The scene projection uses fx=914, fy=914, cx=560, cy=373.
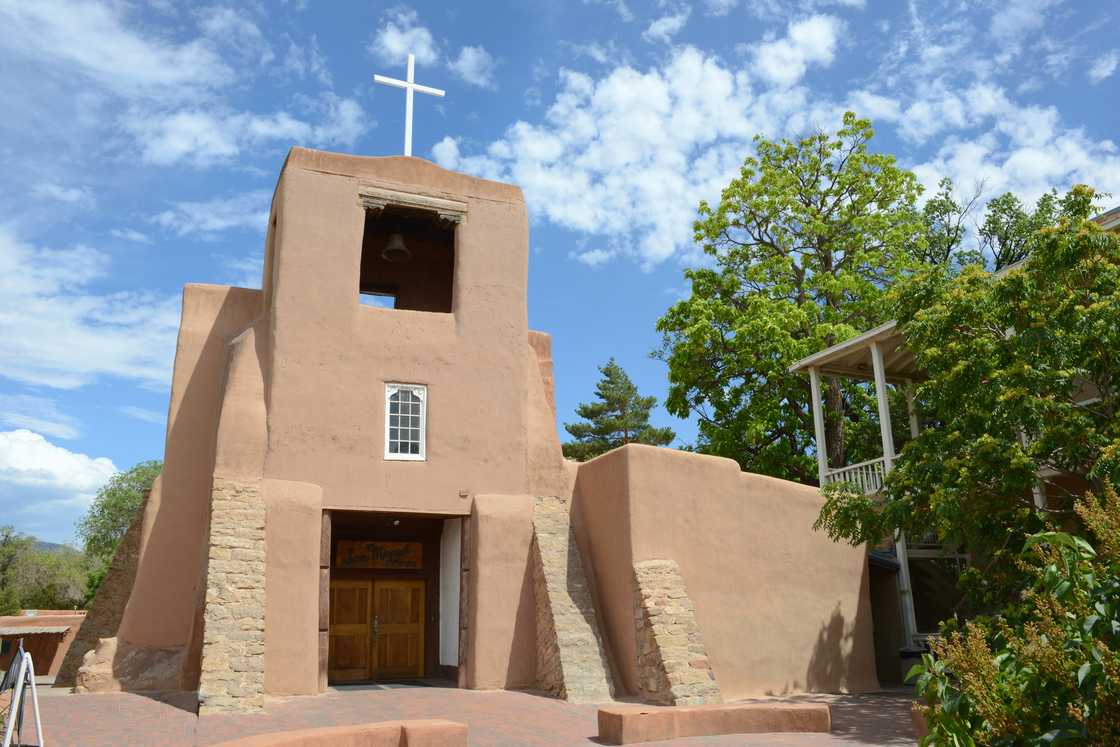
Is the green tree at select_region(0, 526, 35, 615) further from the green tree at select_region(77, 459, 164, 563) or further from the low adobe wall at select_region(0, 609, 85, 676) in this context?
the low adobe wall at select_region(0, 609, 85, 676)

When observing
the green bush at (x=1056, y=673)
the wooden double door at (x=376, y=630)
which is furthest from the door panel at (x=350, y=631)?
the green bush at (x=1056, y=673)

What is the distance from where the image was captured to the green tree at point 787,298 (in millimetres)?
23000

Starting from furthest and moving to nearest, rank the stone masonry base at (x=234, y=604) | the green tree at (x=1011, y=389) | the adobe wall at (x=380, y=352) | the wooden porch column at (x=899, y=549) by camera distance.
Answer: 1. the wooden porch column at (x=899, y=549)
2. the adobe wall at (x=380, y=352)
3. the stone masonry base at (x=234, y=604)
4. the green tree at (x=1011, y=389)

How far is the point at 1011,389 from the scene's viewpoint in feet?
33.7

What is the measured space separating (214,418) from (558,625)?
6.67m

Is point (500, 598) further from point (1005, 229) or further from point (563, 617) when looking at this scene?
point (1005, 229)

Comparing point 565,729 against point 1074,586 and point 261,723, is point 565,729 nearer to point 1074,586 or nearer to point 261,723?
point 261,723

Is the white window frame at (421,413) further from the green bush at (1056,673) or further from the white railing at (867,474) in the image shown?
→ the green bush at (1056,673)

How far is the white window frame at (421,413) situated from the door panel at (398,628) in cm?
267

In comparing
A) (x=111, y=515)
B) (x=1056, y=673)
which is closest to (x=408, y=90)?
(x=1056, y=673)

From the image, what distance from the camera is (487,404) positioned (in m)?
15.1

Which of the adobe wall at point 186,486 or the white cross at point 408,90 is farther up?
the white cross at point 408,90

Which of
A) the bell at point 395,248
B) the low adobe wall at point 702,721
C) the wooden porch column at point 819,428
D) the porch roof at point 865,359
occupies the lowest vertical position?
the low adobe wall at point 702,721

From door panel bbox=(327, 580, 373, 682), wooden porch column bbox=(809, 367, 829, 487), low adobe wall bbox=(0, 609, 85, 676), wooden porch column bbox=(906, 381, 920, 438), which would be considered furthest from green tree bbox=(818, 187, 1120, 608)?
low adobe wall bbox=(0, 609, 85, 676)
